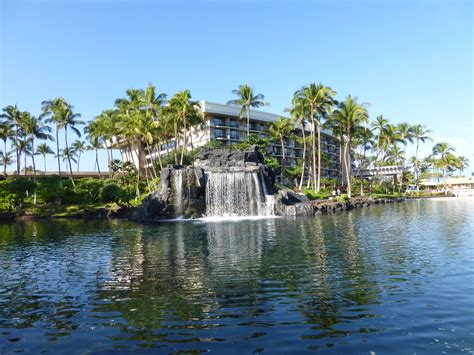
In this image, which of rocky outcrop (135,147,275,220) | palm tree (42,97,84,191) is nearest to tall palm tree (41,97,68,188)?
palm tree (42,97,84,191)

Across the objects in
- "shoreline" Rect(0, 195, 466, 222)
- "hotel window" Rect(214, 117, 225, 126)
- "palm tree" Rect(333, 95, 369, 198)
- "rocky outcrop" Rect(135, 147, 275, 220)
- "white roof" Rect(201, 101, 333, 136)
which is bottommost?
"shoreline" Rect(0, 195, 466, 222)

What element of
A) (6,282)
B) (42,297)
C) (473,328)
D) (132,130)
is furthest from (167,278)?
(132,130)

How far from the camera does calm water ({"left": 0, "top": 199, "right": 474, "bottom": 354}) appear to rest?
339 inches

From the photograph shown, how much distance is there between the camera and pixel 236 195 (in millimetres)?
51562

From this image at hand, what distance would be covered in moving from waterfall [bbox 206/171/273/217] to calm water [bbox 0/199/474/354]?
28174mm

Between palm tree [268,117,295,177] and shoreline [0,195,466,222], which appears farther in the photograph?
palm tree [268,117,295,177]

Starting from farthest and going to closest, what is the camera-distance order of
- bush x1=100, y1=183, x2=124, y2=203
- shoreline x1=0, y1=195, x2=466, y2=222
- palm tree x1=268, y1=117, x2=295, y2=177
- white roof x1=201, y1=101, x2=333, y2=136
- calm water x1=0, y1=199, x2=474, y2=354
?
white roof x1=201, y1=101, x2=333, y2=136
palm tree x1=268, y1=117, x2=295, y2=177
bush x1=100, y1=183, x2=124, y2=203
shoreline x1=0, y1=195, x2=466, y2=222
calm water x1=0, y1=199, x2=474, y2=354

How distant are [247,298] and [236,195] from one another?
39.7 m

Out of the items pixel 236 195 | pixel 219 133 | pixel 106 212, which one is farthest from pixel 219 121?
pixel 236 195

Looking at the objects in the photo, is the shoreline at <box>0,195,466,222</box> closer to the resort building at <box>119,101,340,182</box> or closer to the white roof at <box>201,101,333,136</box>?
the resort building at <box>119,101,340,182</box>

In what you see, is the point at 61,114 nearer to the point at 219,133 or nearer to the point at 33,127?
the point at 33,127

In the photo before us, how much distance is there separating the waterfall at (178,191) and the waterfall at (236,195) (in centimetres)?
375

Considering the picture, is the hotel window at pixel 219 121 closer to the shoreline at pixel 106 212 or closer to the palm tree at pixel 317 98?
the palm tree at pixel 317 98

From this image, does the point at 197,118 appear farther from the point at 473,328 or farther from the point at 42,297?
the point at 473,328
